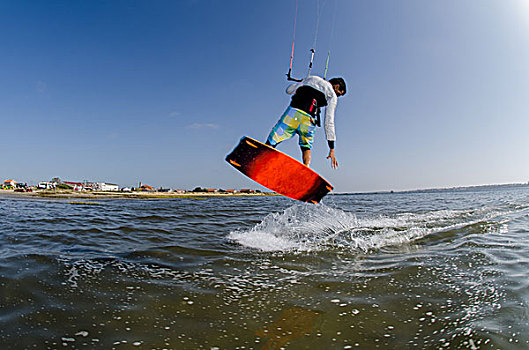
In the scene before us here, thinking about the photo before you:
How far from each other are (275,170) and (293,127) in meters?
1.23

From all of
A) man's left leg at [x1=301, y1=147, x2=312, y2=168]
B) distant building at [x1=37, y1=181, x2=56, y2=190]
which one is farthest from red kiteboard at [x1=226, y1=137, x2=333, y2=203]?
distant building at [x1=37, y1=181, x2=56, y2=190]

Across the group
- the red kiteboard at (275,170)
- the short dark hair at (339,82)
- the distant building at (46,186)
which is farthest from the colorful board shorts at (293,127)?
the distant building at (46,186)

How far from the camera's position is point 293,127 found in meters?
6.75

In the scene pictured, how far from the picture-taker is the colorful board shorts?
6.66 m

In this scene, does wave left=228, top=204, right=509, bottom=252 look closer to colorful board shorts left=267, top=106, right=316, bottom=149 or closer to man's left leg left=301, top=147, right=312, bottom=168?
man's left leg left=301, top=147, right=312, bottom=168

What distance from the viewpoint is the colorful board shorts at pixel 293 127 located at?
6664 mm

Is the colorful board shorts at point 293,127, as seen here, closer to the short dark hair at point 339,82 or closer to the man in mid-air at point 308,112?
the man in mid-air at point 308,112

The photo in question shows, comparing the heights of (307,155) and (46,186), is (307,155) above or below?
below

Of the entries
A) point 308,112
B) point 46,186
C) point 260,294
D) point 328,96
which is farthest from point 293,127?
point 46,186

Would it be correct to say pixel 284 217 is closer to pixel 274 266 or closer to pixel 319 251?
pixel 319 251

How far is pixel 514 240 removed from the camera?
245 inches

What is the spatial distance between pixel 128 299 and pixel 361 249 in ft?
15.0

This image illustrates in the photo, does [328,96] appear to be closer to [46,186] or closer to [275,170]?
[275,170]

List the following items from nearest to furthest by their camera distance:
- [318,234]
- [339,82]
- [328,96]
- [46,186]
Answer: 1. [328,96]
2. [339,82]
3. [318,234]
4. [46,186]
